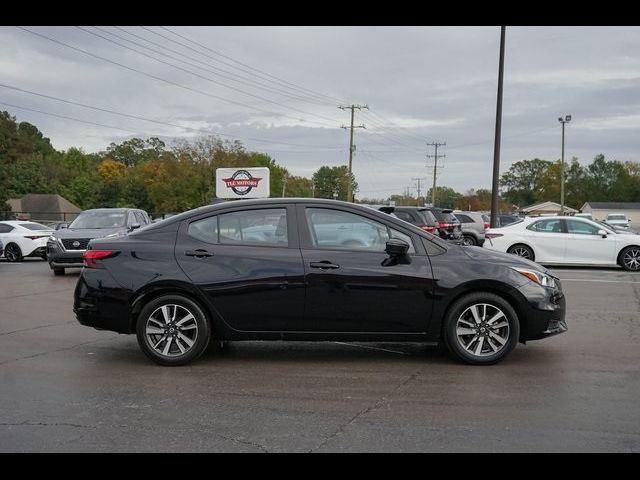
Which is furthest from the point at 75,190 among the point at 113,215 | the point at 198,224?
the point at 198,224

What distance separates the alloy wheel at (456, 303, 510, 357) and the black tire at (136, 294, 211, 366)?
251 cm

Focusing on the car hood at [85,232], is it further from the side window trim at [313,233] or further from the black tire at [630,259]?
the black tire at [630,259]

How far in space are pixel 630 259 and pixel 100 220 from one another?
13.9m

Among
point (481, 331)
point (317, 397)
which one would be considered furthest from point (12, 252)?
point (481, 331)

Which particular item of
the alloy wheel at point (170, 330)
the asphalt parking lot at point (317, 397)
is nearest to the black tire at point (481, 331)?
the asphalt parking lot at point (317, 397)

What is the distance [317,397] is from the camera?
5191 mm

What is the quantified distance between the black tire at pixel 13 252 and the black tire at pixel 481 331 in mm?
17852

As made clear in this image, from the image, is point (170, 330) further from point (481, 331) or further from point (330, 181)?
point (330, 181)

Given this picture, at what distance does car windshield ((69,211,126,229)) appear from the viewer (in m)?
16.1

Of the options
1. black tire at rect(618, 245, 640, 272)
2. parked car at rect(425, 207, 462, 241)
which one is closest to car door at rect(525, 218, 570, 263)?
black tire at rect(618, 245, 640, 272)

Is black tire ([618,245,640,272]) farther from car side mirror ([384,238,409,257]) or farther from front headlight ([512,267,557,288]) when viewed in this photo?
car side mirror ([384,238,409,257])

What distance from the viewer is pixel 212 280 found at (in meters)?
6.10

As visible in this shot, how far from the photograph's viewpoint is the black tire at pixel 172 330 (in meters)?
6.12

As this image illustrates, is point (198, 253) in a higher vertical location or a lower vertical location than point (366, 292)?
higher
